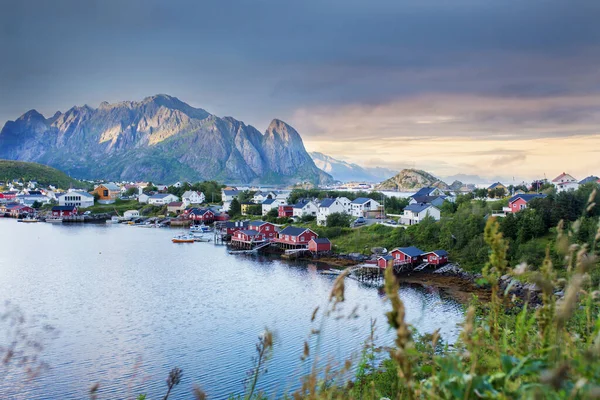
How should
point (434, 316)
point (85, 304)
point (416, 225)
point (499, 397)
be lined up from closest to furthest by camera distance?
1. point (499, 397)
2. point (434, 316)
3. point (85, 304)
4. point (416, 225)

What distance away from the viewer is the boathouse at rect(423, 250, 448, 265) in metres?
33.0

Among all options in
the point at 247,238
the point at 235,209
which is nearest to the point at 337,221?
the point at 247,238

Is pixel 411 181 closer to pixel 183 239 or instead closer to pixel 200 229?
pixel 200 229

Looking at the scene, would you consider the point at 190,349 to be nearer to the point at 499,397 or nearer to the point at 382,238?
the point at 499,397

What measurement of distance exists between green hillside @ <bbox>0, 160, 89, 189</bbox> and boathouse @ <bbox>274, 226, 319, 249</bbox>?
8457 cm

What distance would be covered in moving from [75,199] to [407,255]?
6767 centimetres

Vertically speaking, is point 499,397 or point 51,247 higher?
point 499,397

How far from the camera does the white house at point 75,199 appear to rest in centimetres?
8212

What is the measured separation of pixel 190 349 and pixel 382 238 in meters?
25.7

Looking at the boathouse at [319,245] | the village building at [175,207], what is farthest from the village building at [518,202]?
the village building at [175,207]

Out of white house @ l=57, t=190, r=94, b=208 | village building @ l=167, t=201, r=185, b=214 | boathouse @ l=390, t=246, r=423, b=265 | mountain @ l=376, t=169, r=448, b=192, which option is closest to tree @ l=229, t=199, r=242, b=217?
village building @ l=167, t=201, r=185, b=214

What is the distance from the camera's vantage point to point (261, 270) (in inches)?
1358

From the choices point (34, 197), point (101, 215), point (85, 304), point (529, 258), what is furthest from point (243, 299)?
point (34, 197)

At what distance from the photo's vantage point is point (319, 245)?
40156mm
